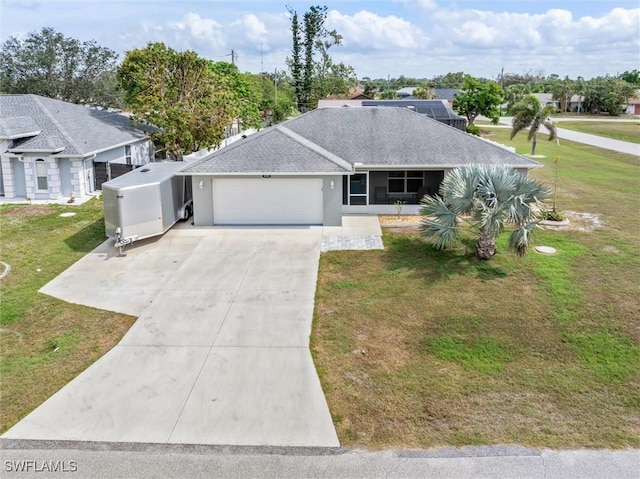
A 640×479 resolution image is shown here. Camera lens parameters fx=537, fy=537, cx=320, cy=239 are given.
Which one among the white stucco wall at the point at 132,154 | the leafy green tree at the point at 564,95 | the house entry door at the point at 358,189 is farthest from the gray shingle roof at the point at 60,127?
the leafy green tree at the point at 564,95

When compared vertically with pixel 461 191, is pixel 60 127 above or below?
above

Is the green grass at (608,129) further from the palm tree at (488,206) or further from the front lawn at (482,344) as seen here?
the palm tree at (488,206)

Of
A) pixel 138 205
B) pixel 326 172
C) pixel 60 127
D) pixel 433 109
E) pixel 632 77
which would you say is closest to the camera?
pixel 138 205

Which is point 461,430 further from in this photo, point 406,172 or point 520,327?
point 406,172

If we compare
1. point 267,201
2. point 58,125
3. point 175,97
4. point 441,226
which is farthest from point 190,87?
point 441,226

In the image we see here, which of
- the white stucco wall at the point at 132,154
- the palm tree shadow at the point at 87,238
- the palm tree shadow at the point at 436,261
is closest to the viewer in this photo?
the palm tree shadow at the point at 436,261

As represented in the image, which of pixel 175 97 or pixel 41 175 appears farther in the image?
pixel 175 97

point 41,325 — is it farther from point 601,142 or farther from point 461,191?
point 601,142
